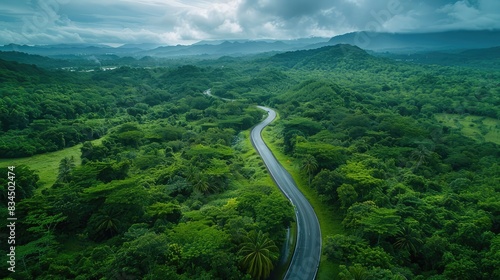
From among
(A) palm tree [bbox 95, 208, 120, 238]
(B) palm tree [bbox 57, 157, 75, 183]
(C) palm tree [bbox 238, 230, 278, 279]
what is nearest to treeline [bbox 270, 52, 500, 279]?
(C) palm tree [bbox 238, 230, 278, 279]

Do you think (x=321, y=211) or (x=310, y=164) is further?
(x=310, y=164)

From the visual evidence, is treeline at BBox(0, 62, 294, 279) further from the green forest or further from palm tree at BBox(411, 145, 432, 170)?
palm tree at BBox(411, 145, 432, 170)

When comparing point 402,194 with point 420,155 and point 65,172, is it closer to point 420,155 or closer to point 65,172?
point 420,155

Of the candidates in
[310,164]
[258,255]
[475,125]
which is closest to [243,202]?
[258,255]

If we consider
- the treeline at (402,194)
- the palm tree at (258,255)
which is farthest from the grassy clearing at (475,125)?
the palm tree at (258,255)

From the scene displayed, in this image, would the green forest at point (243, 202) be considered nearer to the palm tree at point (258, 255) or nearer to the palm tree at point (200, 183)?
the palm tree at point (258, 255)

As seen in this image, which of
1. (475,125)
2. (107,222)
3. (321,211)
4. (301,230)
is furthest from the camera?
(475,125)

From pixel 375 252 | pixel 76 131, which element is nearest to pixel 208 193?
pixel 375 252
